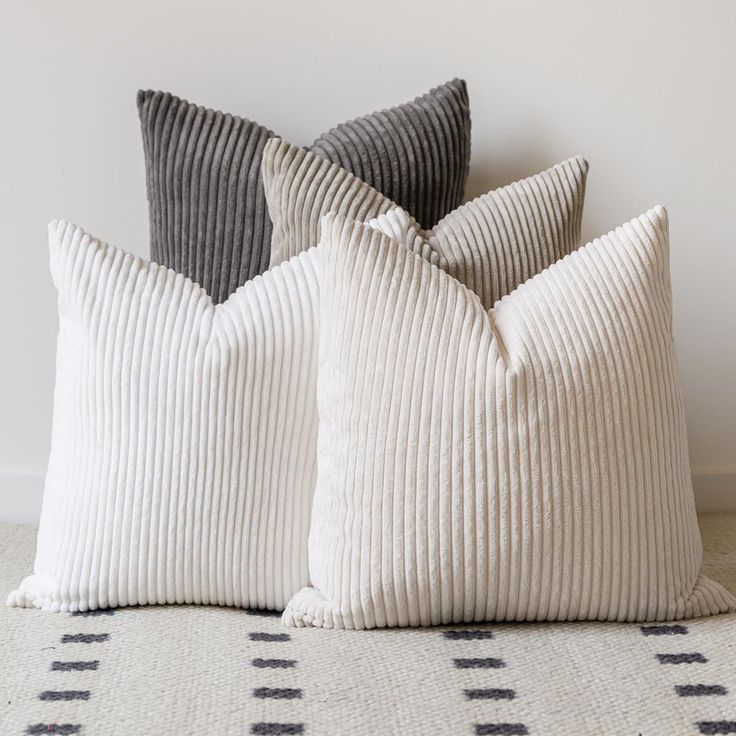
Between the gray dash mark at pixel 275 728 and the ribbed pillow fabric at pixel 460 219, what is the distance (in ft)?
1.88

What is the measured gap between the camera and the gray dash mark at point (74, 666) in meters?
0.97

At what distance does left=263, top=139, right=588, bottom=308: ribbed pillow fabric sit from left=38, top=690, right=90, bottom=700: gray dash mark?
56 centimetres

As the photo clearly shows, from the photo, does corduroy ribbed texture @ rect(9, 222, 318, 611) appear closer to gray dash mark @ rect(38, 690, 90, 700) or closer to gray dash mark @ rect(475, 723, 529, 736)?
gray dash mark @ rect(38, 690, 90, 700)

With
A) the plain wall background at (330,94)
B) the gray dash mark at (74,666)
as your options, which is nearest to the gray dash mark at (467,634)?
the gray dash mark at (74,666)

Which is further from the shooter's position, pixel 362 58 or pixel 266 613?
pixel 362 58

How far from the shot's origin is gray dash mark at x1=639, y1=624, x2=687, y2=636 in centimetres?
105

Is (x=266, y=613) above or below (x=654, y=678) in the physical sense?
below

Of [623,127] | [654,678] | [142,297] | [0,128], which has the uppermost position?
[623,127]

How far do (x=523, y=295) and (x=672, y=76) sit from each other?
659 mm

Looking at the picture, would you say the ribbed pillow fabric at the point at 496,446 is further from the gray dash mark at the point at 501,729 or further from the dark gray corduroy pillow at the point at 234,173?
the dark gray corduroy pillow at the point at 234,173

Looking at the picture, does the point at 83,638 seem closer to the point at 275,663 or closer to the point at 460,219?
the point at 275,663

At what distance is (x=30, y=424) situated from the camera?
1594 millimetres

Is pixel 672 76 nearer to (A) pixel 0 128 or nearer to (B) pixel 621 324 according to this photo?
(B) pixel 621 324

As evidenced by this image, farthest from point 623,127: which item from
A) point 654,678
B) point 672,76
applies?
point 654,678
